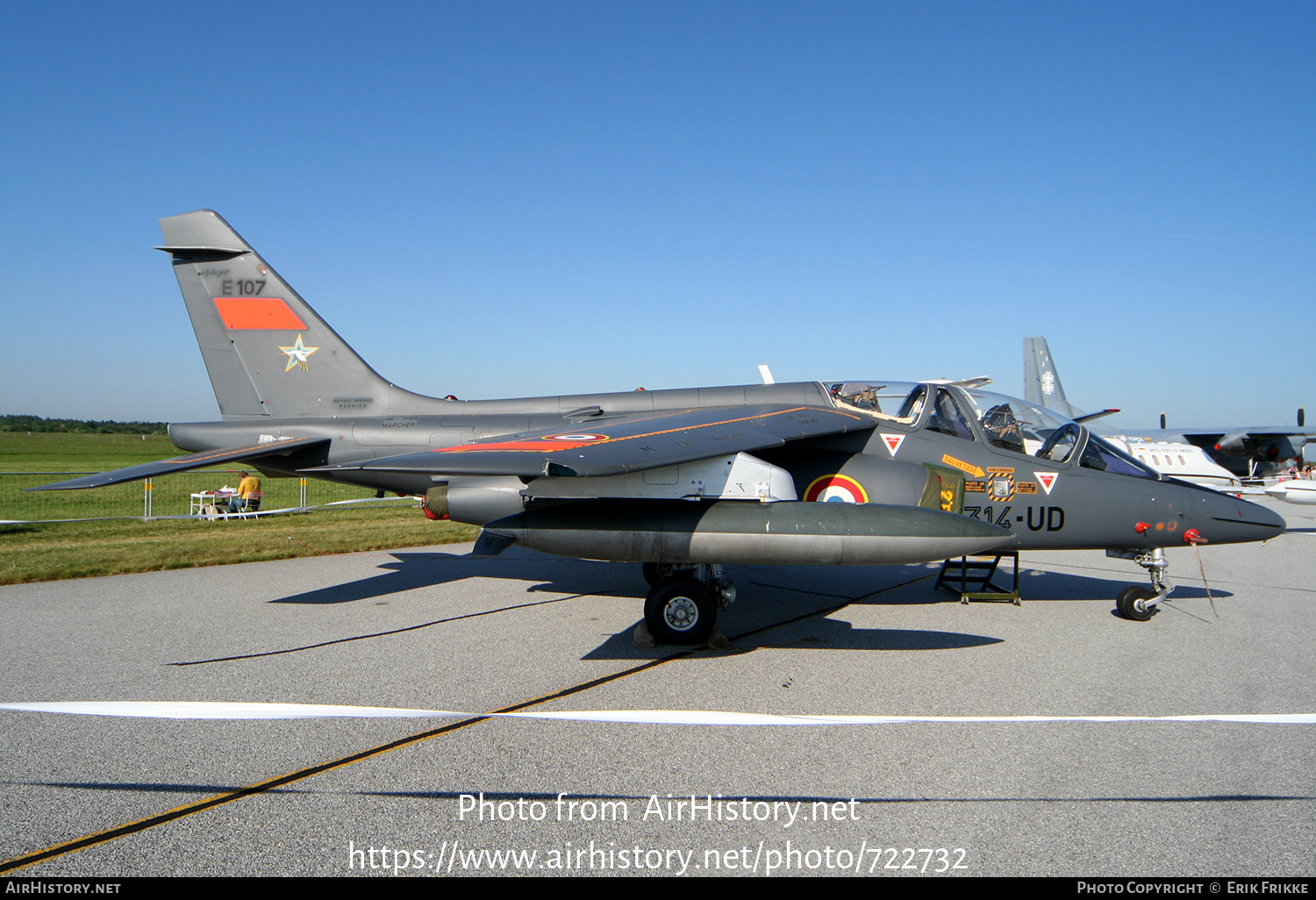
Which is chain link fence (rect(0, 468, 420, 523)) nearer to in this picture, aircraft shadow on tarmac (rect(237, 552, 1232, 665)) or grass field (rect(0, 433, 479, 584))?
grass field (rect(0, 433, 479, 584))

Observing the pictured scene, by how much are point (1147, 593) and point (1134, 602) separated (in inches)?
7.4

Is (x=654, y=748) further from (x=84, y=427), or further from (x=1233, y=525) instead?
(x=84, y=427)

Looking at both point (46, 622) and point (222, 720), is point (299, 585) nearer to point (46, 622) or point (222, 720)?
point (46, 622)

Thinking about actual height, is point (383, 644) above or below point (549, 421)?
below

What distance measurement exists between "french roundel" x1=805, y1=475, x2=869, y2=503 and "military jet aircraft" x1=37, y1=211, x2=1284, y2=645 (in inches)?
0.7

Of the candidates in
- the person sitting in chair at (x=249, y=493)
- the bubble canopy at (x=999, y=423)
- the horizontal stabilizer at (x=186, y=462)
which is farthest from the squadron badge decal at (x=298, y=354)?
the person sitting in chair at (x=249, y=493)

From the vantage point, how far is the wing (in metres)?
4.97

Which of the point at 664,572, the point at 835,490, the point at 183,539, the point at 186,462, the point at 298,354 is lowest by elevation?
the point at 183,539

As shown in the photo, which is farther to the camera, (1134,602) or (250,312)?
(250,312)

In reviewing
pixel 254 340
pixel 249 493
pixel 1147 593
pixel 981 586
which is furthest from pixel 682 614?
pixel 249 493

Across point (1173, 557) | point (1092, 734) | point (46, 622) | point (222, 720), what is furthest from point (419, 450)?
point (1173, 557)

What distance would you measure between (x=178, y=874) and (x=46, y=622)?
5684 millimetres

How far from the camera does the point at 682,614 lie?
6.24 meters

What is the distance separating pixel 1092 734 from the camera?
14.4 ft
